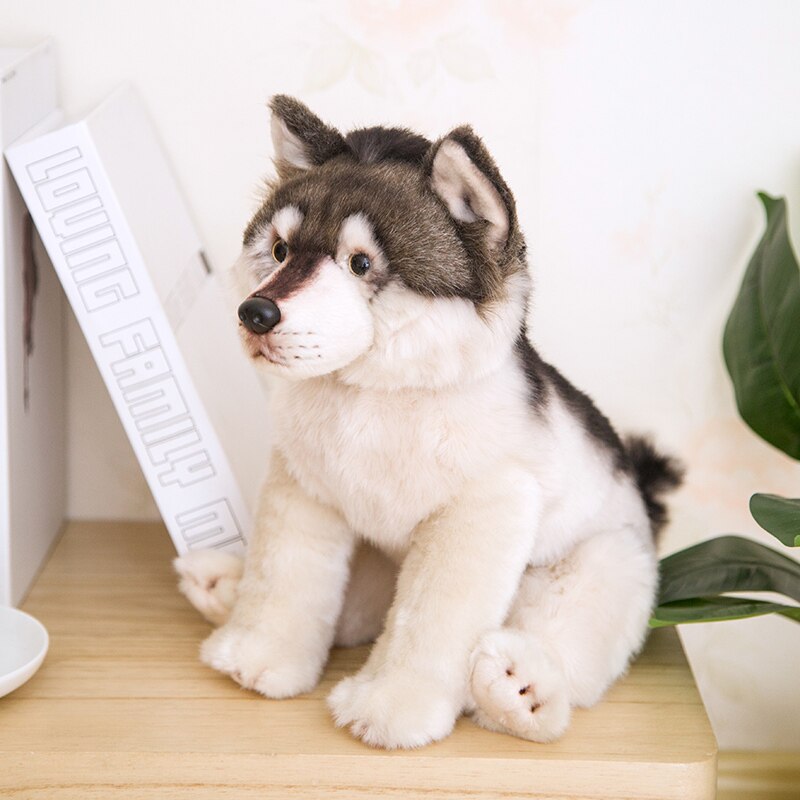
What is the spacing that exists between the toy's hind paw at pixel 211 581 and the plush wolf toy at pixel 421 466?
0.16 ft

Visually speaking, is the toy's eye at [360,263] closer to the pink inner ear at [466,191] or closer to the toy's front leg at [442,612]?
the pink inner ear at [466,191]

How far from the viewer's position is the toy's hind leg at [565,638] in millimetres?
688

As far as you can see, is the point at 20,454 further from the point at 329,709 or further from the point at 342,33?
the point at 342,33

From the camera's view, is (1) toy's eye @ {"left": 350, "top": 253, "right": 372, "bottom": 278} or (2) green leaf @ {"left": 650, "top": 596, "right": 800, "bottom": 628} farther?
(2) green leaf @ {"left": 650, "top": 596, "right": 800, "bottom": 628}

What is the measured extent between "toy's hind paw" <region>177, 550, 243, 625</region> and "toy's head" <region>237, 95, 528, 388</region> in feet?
0.83

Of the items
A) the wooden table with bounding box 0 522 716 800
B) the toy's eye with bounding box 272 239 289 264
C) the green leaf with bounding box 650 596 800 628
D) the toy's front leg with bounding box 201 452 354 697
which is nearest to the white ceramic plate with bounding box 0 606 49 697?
the wooden table with bounding box 0 522 716 800

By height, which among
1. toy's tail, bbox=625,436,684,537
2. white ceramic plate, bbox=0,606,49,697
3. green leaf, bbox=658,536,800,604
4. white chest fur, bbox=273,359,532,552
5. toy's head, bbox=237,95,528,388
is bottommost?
green leaf, bbox=658,536,800,604

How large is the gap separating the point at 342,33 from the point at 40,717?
68cm

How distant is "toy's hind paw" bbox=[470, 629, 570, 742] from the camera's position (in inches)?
27.0

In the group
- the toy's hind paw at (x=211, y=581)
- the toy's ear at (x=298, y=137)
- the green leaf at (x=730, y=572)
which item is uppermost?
the toy's ear at (x=298, y=137)

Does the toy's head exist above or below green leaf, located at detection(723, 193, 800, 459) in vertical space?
above

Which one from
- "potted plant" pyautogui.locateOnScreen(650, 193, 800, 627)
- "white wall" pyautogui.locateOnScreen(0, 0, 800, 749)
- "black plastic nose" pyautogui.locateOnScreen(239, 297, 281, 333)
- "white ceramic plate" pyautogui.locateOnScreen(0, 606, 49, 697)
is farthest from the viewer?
"white wall" pyautogui.locateOnScreen(0, 0, 800, 749)

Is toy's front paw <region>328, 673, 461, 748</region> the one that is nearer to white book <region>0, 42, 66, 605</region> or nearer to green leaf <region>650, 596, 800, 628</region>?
green leaf <region>650, 596, 800, 628</region>

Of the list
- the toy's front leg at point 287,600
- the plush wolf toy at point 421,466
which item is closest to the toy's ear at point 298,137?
the plush wolf toy at point 421,466
